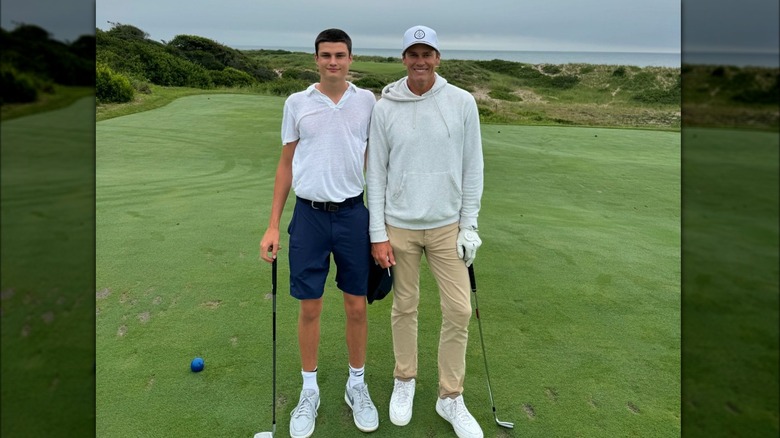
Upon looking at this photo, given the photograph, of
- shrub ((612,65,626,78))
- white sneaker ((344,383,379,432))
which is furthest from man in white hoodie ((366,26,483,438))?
shrub ((612,65,626,78))

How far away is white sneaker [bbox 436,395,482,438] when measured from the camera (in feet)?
7.14

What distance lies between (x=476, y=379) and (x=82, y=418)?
1827mm

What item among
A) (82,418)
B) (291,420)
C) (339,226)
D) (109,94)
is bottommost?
(291,420)

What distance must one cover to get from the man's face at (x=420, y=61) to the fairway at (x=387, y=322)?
157 cm

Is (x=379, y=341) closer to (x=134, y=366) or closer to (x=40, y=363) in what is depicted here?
(x=134, y=366)

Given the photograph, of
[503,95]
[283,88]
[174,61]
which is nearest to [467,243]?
[283,88]

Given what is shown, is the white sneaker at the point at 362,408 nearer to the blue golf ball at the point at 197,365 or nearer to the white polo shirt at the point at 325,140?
the blue golf ball at the point at 197,365

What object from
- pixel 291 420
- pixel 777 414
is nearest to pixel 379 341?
pixel 291 420

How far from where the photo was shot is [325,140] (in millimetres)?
2135

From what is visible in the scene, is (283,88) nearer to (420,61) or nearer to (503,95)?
(503,95)

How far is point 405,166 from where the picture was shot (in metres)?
2.16

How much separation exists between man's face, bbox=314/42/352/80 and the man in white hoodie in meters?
0.22

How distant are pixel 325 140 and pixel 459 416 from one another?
4.53 ft

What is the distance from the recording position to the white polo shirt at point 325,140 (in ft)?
7.00
